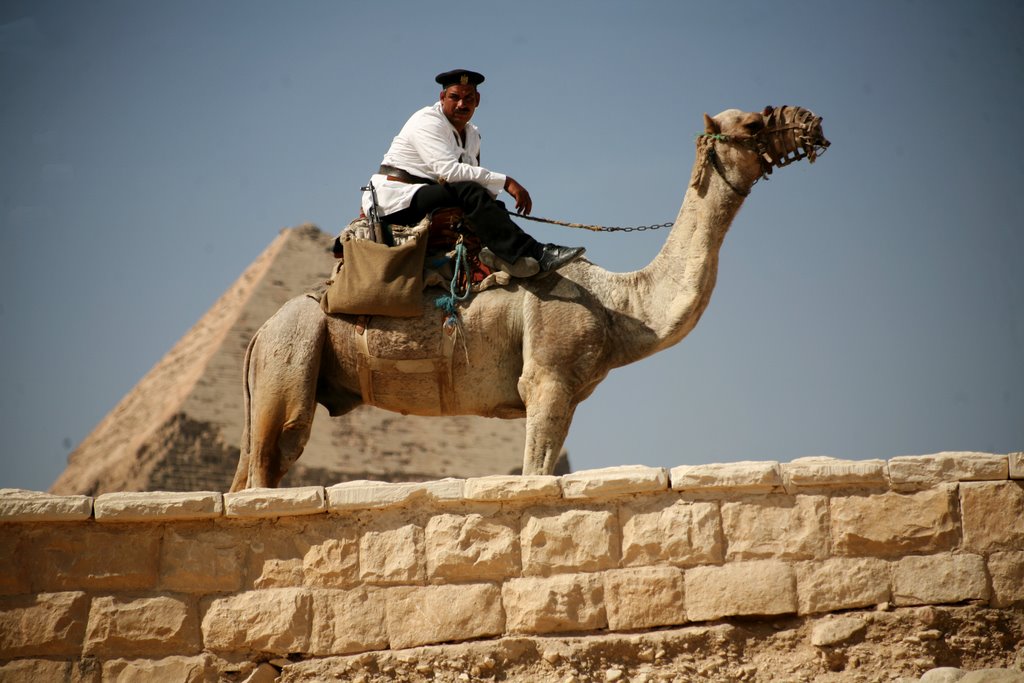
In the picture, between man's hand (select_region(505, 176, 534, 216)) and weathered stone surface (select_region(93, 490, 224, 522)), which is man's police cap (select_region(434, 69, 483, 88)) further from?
weathered stone surface (select_region(93, 490, 224, 522))

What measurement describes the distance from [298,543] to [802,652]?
2.57 metres

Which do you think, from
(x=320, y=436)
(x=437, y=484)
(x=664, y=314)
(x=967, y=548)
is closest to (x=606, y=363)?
(x=664, y=314)

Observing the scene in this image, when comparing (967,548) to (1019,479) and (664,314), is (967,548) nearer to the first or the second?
(1019,479)

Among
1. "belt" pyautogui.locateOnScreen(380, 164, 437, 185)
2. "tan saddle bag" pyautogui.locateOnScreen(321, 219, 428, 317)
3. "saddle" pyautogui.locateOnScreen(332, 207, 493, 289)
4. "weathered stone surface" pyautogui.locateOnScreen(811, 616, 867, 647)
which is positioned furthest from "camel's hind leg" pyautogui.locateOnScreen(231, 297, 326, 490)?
"weathered stone surface" pyautogui.locateOnScreen(811, 616, 867, 647)

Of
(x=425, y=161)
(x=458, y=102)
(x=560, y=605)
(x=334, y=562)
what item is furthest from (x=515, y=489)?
(x=458, y=102)

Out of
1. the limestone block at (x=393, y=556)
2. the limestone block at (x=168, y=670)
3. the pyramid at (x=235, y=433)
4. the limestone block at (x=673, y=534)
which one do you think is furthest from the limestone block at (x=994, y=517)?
the pyramid at (x=235, y=433)

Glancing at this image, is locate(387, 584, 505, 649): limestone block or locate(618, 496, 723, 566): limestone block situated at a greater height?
locate(618, 496, 723, 566): limestone block

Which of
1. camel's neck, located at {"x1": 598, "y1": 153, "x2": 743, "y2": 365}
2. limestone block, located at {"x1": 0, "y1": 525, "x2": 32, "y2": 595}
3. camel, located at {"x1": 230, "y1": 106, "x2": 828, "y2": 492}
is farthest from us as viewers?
camel's neck, located at {"x1": 598, "y1": 153, "x2": 743, "y2": 365}

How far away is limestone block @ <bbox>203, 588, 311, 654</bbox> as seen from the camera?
786cm

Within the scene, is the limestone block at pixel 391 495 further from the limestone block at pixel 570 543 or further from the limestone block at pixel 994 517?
the limestone block at pixel 994 517

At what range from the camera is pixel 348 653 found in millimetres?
7836

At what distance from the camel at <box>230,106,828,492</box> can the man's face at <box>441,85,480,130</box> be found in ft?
4.00

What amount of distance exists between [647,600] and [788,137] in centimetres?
337

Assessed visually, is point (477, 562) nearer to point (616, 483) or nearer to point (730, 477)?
point (616, 483)
